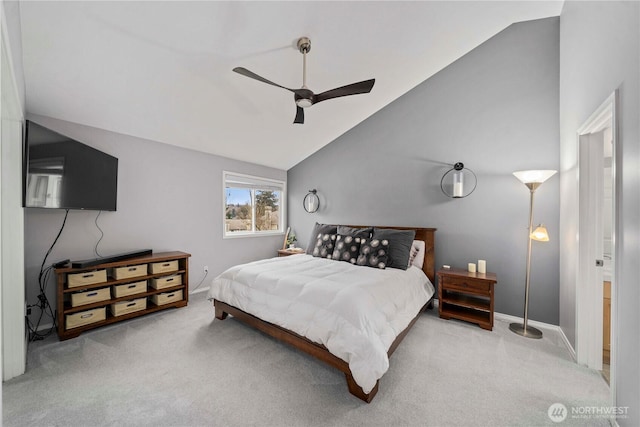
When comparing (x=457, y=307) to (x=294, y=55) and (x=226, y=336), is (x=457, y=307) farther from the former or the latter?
(x=294, y=55)

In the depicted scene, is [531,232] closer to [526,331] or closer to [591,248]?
[591,248]

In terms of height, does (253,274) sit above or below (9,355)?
above

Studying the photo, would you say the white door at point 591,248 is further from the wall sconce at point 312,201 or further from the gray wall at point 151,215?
the gray wall at point 151,215

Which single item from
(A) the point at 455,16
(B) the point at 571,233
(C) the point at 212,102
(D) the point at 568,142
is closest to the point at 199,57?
(C) the point at 212,102

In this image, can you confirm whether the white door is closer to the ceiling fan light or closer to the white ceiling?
the white ceiling

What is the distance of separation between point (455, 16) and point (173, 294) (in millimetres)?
4672

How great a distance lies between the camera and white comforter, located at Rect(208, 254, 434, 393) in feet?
6.15

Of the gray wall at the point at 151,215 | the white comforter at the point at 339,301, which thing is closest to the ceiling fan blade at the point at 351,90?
the white comforter at the point at 339,301

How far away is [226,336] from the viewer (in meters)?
2.70

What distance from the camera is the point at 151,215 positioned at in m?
3.60

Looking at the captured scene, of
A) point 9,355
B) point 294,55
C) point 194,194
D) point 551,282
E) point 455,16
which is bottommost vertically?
point 9,355

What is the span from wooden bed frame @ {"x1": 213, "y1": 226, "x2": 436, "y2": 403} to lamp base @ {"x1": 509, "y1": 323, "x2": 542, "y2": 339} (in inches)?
36.2

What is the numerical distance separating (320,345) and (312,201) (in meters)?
3.25

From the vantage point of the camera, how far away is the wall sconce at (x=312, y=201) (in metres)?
5.07
